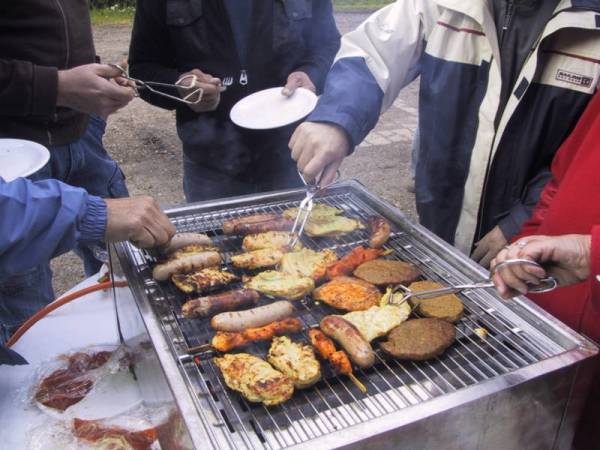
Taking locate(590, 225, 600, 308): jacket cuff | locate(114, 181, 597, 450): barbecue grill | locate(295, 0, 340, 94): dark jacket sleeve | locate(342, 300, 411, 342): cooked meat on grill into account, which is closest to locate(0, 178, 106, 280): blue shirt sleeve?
locate(114, 181, 597, 450): barbecue grill

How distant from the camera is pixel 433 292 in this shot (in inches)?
70.2

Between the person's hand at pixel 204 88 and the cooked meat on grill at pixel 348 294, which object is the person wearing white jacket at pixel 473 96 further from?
the person's hand at pixel 204 88

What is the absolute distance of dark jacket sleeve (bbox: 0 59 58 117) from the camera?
275cm

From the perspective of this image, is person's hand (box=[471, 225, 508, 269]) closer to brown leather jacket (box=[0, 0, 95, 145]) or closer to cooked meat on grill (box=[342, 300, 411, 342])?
cooked meat on grill (box=[342, 300, 411, 342])

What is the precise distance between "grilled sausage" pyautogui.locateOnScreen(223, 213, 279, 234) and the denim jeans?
1.29 metres

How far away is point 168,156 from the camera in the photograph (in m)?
7.79

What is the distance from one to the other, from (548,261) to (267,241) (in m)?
1.16

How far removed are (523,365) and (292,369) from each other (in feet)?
2.31

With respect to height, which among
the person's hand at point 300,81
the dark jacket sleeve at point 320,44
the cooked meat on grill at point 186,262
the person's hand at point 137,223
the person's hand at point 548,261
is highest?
the dark jacket sleeve at point 320,44

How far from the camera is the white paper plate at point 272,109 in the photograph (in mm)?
2877

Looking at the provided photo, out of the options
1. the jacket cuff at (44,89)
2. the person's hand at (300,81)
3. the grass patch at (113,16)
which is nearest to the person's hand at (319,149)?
the person's hand at (300,81)

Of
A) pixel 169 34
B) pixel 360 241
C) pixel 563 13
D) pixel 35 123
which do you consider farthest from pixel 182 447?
pixel 169 34

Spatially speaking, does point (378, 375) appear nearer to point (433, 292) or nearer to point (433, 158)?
point (433, 292)

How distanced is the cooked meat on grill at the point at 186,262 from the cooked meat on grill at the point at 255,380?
0.52 metres
